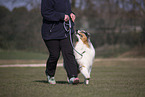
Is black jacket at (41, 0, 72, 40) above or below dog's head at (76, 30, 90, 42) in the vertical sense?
above

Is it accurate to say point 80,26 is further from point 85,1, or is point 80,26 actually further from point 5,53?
point 5,53

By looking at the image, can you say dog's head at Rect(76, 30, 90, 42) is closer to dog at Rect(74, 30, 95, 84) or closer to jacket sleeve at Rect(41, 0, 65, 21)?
dog at Rect(74, 30, 95, 84)

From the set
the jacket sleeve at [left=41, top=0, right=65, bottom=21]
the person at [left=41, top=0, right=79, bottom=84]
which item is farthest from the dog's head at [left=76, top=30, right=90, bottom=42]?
the jacket sleeve at [left=41, top=0, right=65, bottom=21]

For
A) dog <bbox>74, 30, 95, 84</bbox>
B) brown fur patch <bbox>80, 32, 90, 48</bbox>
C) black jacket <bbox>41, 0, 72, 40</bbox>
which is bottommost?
dog <bbox>74, 30, 95, 84</bbox>

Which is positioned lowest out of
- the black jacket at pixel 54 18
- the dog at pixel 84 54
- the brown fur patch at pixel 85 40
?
the dog at pixel 84 54

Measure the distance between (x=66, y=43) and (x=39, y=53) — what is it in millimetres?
15147

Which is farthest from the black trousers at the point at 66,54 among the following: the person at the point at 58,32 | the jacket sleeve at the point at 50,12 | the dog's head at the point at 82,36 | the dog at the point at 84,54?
the jacket sleeve at the point at 50,12

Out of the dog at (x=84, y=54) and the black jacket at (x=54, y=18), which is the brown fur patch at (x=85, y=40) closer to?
the dog at (x=84, y=54)

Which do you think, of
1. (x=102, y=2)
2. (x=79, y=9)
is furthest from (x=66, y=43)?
(x=102, y=2)

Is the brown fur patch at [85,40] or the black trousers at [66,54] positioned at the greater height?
the brown fur patch at [85,40]

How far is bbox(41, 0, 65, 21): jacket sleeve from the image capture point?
6297mm

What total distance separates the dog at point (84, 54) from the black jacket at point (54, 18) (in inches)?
13.7

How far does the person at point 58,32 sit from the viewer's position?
632cm

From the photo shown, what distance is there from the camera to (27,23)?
68.9 feet
